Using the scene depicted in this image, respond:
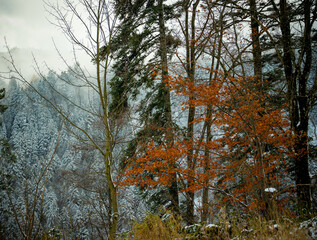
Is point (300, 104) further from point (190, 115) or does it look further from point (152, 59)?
point (152, 59)

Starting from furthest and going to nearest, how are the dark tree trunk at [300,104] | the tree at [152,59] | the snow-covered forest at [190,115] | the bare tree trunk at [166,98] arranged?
the tree at [152,59] < the bare tree trunk at [166,98] < the dark tree trunk at [300,104] < the snow-covered forest at [190,115]

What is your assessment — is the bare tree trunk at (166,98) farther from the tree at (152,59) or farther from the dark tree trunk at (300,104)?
the dark tree trunk at (300,104)

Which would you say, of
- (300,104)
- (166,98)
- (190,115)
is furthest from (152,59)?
(300,104)

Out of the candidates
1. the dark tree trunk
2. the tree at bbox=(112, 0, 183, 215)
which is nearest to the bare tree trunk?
the tree at bbox=(112, 0, 183, 215)

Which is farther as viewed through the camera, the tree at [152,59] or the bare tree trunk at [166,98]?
the tree at [152,59]

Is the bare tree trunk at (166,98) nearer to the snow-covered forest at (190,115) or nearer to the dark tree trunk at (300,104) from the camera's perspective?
the snow-covered forest at (190,115)

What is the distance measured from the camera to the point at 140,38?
7.32 m

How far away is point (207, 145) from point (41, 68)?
482 cm

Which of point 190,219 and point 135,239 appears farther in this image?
point 190,219

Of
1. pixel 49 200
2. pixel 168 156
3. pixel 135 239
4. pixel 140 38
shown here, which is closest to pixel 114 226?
pixel 135 239

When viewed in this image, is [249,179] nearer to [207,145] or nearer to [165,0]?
[207,145]

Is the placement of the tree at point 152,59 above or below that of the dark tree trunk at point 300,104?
above

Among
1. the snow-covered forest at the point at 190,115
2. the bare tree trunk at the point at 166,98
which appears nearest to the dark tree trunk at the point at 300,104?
the snow-covered forest at the point at 190,115

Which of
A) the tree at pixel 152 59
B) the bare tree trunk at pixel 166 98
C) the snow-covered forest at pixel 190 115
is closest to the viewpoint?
the snow-covered forest at pixel 190 115
